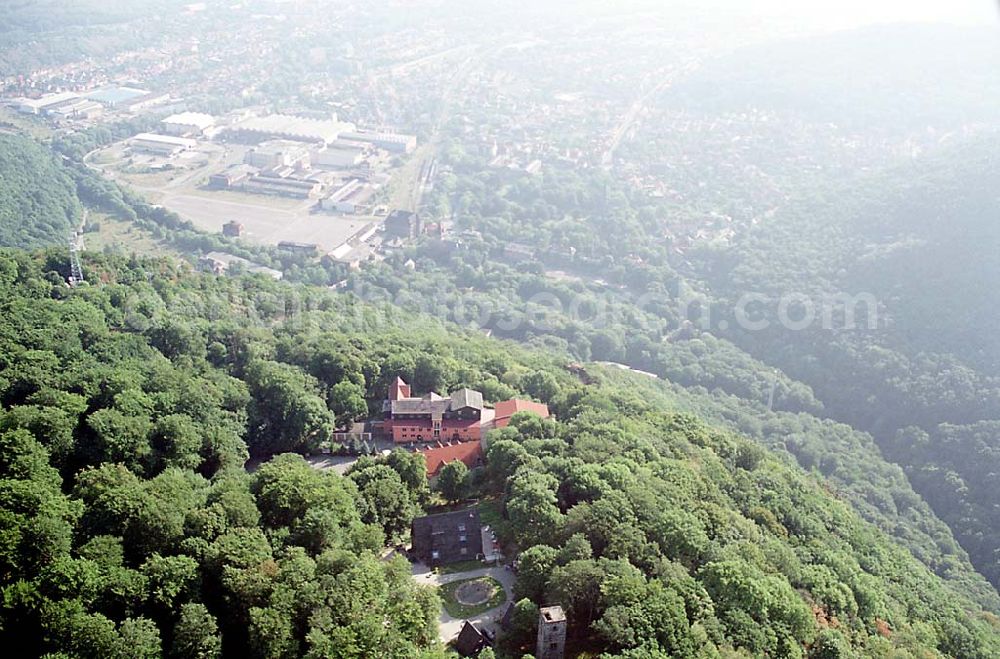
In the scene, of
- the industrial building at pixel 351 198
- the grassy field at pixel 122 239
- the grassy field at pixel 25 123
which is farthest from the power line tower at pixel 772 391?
the grassy field at pixel 25 123

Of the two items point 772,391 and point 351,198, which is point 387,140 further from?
point 772,391

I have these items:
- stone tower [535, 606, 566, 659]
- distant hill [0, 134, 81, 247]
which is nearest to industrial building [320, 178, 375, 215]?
distant hill [0, 134, 81, 247]

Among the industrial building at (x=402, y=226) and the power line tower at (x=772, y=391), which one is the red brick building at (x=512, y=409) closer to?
the power line tower at (x=772, y=391)

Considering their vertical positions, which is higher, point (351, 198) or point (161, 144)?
point (161, 144)

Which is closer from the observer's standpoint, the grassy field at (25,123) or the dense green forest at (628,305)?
the dense green forest at (628,305)

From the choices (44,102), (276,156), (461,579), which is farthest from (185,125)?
(461,579)
